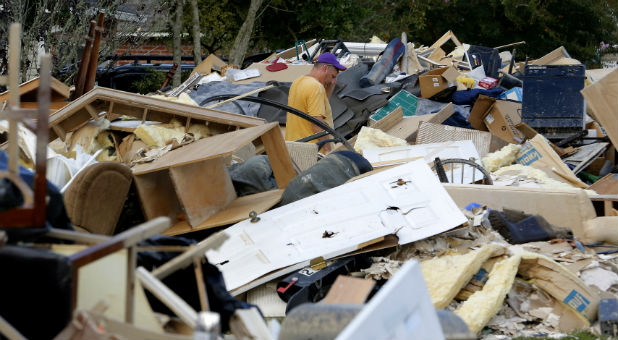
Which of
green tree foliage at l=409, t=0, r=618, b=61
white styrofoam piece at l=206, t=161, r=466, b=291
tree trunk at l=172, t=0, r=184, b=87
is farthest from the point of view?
green tree foliage at l=409, t=0, r=618, b=61

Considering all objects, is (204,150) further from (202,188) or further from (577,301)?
(577,301)

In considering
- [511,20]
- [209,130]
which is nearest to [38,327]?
[209,130]

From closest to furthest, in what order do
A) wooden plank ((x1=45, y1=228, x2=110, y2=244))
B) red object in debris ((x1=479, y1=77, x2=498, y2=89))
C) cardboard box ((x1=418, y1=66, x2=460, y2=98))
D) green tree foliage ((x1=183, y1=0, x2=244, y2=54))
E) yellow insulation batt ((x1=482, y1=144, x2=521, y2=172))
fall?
wooden plank ((x1=45, y1=228, x2=110, y2=244)) < yellow insulation batt ((x1=482, y1=144, x2=521, y2=172)) < cardboard box ((x1=418, y1=66, x2=460, y2=98)) < red object in debris ((x1=479, y1=77, x2=498, y2=89)) < green tree foliage ((x1=183, y1=0, x2=244, y2=54))

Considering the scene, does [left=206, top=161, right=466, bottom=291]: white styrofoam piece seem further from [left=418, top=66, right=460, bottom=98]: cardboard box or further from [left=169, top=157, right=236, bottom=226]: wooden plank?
[left=418, top=66, right=460, bottom=98]: cardboard box

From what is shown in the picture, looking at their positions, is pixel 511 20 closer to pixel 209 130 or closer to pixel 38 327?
pixel 209 130

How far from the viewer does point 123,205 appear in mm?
5441

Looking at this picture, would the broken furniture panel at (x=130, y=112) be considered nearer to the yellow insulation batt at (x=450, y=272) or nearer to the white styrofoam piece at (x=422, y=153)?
the white styrofoam piece at (x=422, y=153)

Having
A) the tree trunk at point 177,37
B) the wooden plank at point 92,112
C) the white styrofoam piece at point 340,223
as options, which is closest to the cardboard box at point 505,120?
the white styrofoam piece at point 340,223

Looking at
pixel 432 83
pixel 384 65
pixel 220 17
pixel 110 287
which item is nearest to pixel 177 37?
pixel 220 17

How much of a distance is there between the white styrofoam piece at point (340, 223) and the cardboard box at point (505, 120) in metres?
3.67

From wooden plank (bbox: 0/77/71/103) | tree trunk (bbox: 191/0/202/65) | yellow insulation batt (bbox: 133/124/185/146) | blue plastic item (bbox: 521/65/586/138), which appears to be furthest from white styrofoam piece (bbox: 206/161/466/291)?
tree trunk (bbox: 191/0/202/65)

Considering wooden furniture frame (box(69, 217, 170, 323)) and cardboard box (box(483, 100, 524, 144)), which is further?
cardboard box (box(483, 100, 524, 144))

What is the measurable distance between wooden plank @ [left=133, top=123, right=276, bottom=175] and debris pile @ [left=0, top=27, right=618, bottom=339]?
0.02 m

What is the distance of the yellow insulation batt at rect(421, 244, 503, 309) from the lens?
187 inches
